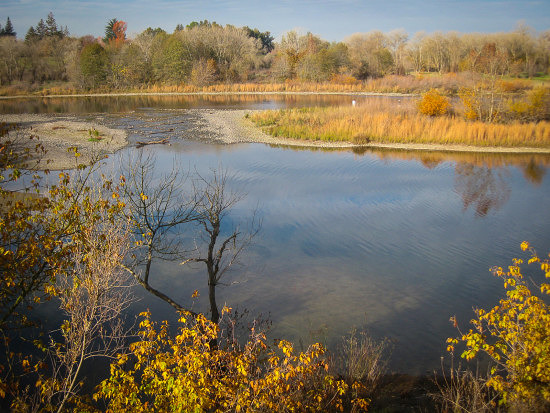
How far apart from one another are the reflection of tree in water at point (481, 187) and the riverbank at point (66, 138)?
13764 mm

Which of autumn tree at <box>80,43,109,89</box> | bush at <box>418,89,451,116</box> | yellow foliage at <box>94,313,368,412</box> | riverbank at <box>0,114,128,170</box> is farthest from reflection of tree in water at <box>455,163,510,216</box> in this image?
autumn tree at <box>80,43,109,89</box>

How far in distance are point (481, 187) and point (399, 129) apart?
8.72m

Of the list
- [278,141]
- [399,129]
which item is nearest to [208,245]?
[278,141]

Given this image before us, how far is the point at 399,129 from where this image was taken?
24.7 m

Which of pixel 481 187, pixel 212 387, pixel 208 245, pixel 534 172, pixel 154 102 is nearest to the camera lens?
pixel 212 387

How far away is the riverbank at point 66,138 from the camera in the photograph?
1905cm

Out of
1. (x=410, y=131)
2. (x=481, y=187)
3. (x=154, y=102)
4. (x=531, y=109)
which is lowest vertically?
(x=481, y=187)

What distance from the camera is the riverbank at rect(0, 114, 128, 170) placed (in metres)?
19.0

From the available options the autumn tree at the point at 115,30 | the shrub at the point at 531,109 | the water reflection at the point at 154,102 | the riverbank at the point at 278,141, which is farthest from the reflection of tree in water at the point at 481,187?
the autumn tree at the point at 115,30

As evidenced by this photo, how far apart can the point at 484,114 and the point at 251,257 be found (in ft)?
68.0

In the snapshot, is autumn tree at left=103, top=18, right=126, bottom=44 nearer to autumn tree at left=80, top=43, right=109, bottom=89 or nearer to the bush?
autumn tree at left=80, top=43, right=109, bottom=89

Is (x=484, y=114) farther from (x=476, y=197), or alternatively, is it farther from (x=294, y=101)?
(x=294, y=101)

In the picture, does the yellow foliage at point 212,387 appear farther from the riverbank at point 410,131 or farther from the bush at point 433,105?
the bush at point 433,105

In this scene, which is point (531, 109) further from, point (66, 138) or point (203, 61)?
point (203, 61)
